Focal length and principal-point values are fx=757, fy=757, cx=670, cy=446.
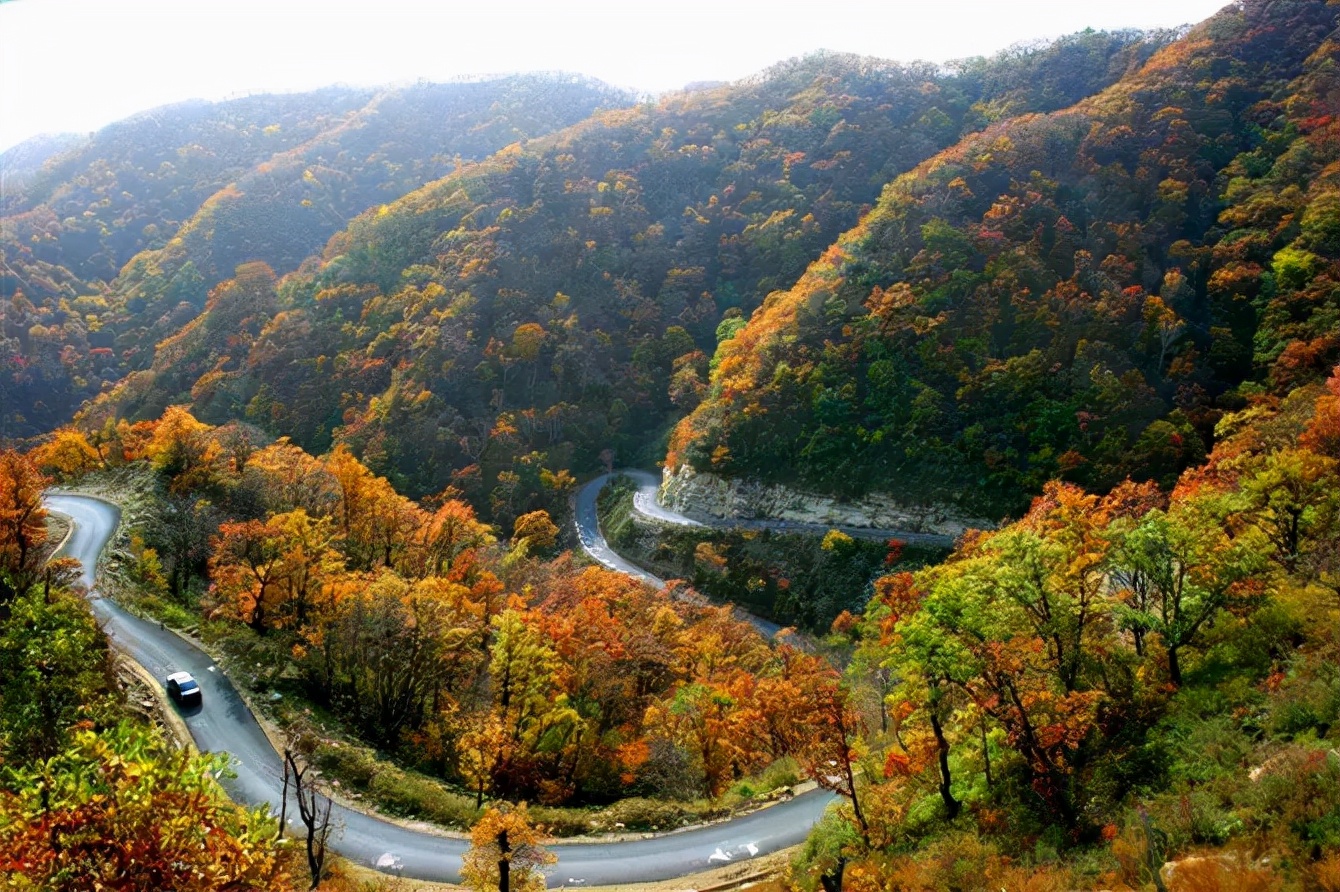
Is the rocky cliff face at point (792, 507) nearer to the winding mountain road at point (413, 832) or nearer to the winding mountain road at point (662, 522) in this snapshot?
the winding mountain road at point (662, 522)

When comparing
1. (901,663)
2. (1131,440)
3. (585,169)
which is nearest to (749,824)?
(901,663)

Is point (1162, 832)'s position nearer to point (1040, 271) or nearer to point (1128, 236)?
point (1040, 271)

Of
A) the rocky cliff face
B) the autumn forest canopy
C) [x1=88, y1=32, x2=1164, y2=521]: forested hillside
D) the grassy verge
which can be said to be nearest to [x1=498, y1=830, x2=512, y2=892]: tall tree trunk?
the autumn forest canopy

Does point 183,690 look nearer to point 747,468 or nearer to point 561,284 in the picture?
point 747,468

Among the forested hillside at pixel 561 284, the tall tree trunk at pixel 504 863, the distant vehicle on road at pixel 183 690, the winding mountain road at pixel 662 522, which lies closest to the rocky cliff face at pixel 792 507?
the winding mountain road at pixel 662 522

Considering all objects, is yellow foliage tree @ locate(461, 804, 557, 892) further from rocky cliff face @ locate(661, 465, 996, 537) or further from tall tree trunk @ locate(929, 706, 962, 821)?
rocky cliff face @ locate(661, 465, 996, 537)

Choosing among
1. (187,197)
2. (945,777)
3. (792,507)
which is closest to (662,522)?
(792,507)
